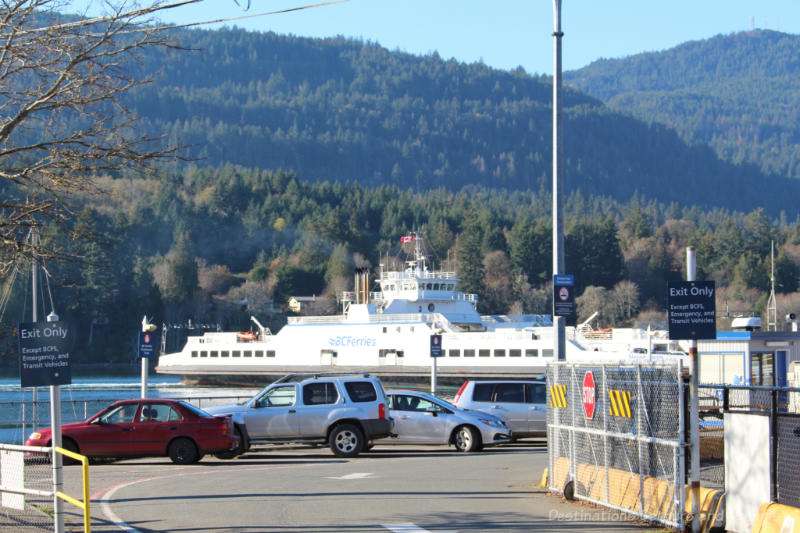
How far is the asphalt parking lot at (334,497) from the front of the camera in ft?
35.8

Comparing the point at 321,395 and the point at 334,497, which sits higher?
the point at 321,395

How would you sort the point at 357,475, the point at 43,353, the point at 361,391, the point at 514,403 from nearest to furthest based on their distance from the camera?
the point at 43,353
the point at 357,475
the point at 361,391
the point at 514,403

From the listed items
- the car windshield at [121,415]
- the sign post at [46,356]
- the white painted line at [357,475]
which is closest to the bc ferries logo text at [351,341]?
the car windshield at [121,415]

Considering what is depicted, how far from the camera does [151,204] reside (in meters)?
136

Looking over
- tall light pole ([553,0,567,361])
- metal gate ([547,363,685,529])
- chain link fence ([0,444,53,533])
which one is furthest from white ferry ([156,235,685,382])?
chain link fence ([0,444,53,533])

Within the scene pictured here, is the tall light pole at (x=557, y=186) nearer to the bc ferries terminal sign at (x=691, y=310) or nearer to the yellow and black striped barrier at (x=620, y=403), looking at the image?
the yellow and black striped barrier at (x=620, y=403)

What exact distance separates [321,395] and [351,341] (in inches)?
1560

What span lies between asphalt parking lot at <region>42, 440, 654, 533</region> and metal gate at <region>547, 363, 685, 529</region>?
0.31m

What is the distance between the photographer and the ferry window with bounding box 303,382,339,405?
745 inches

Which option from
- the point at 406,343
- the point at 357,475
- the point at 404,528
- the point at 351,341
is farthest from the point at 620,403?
the point at 351,341

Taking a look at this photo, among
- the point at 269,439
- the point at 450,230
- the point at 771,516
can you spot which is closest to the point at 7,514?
the point at 771,516

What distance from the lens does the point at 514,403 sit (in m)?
22.3

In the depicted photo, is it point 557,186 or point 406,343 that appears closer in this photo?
point 557,186

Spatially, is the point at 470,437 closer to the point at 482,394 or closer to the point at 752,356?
the point at 482,394
